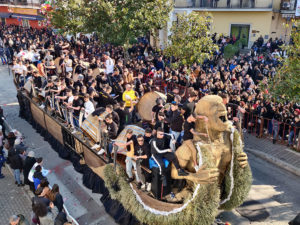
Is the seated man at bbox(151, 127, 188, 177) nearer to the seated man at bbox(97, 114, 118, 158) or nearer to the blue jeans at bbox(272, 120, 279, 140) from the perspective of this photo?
the seated man at bbox(97, 114, 118, 158)

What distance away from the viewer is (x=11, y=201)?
8.52 metres

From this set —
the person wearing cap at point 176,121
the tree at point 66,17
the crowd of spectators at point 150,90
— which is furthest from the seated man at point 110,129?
the tree at point 66,17

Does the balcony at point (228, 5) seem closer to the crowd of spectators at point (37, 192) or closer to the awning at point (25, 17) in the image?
the awning at point (25, 17)

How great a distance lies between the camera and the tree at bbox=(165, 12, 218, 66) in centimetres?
1388

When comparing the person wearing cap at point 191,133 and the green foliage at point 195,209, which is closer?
the green foliage at point 195,209

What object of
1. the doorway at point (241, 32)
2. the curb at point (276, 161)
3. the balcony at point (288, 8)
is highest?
the balcony at point (288, 8)

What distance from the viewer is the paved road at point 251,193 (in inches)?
302

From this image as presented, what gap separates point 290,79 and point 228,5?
20049mm

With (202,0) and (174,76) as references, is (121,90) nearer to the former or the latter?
(174,76)

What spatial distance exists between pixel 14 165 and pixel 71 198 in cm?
197

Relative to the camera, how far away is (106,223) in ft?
24.9

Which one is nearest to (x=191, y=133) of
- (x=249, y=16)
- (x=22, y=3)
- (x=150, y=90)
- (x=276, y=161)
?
(x=150, y=90)

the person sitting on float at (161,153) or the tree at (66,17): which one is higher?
the tree at (66,17)

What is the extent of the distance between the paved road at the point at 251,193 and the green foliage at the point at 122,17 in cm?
886
